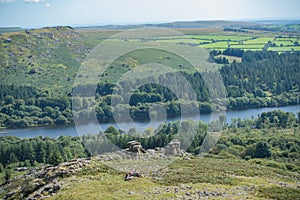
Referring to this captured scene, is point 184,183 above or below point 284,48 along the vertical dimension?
below

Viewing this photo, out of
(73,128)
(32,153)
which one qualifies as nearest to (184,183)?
(32,153)

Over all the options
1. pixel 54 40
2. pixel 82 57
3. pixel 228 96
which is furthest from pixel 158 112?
pixel 54 40

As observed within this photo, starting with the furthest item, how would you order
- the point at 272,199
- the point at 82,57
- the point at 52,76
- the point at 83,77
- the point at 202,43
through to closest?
1. the point at 202,43
2. the point at 82,57
3. the point at 52,76
4. the point at 83,77
5. the point at 272,199

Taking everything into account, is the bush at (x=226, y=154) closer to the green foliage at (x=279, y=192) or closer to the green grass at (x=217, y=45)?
the green foliage at (x=279, y=192)

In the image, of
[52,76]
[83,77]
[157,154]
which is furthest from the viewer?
[52,76]

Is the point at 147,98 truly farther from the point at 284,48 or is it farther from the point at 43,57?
the point at 284,48

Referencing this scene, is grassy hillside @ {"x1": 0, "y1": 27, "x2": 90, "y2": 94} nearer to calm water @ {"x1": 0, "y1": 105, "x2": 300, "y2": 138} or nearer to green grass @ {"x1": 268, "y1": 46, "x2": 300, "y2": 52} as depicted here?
calm water @ {"x1": 0, "y1": 105, "x2": 300, "y2": 138}

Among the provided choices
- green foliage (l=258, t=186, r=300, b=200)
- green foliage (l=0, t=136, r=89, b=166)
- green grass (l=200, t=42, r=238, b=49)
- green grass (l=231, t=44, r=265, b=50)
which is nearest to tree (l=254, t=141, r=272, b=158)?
green foliage (l=258, t=186, r=300, b=200)

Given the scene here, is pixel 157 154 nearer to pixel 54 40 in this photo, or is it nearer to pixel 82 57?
pixel 82 57
